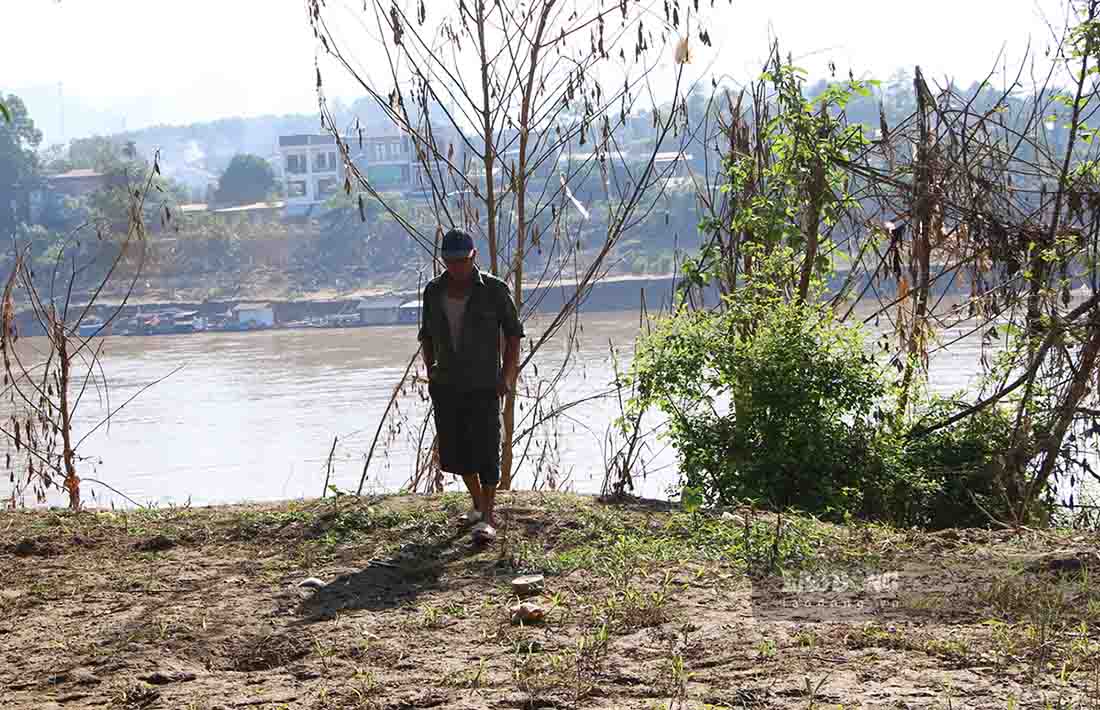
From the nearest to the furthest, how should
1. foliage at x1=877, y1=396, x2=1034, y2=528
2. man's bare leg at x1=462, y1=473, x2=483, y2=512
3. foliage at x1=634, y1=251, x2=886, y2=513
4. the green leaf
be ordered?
the green leaf < man's bare leg at x1=462, y1=473, x2=483, y2=512 < foliage at x1=634, y1=251, x2=886, y2=513 < foliage at x1=877, y1=396, x2=1034, y2=528

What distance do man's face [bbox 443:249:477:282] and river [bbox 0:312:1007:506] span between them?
3.31 meters

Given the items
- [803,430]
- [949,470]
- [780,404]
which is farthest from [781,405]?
[949,470]

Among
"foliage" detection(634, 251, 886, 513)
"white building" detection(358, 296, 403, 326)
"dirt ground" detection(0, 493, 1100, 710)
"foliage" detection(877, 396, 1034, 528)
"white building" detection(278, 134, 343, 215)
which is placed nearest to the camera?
"dirt ground" detection(0, 493, 1100, 710)

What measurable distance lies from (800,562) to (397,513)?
1.66 meters

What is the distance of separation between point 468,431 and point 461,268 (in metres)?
0.61

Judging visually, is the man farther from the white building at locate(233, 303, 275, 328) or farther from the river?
the white building at locate(233, 303, 275, 328)

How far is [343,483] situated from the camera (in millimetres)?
15836

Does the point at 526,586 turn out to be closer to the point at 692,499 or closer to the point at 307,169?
the point at 692,499

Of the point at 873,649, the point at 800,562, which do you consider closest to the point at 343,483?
the point at 800,562

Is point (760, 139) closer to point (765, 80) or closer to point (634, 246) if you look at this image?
point (765, 80)

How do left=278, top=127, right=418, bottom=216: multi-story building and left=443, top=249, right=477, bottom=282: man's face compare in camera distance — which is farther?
left=278, top=127, right=418, bottom=216: multi-story building

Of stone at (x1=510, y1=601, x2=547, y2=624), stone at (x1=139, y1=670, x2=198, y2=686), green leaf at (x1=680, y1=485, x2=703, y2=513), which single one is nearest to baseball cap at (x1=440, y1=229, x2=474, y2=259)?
green leaf at (x1=680, y1=485, x2=703, y2=513)

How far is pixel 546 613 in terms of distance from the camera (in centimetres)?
393

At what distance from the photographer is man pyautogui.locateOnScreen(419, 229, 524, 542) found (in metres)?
5.00
